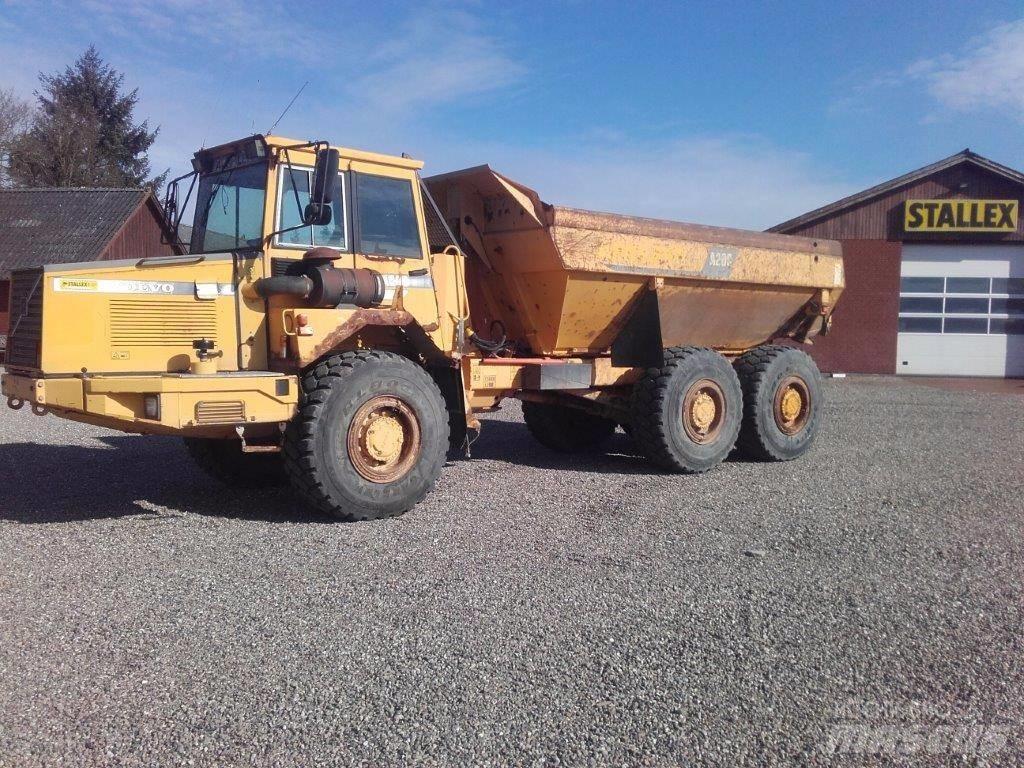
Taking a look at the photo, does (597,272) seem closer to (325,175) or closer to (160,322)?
(325,175)

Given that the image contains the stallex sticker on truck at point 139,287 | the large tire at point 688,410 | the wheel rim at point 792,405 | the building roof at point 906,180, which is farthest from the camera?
the building roof at point 906,180

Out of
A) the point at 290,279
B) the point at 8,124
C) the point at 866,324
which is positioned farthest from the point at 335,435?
the point at 8,124

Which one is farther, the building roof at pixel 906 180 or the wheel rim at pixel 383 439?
the building roof at pixel 906 180

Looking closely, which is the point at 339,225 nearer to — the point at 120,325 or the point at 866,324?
the point at 120,325

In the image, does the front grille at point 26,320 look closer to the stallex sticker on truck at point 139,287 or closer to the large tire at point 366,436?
the stallex sticker on truck at point 139,287

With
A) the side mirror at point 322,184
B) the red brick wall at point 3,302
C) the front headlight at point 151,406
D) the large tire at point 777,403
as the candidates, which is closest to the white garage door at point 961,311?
the large tire at point 777,403

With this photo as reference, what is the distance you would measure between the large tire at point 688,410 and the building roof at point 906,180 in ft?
45.4

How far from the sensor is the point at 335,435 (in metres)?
6.46

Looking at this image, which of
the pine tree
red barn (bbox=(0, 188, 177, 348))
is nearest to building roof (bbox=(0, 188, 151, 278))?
red barn (bbox=(0, 188, 177, 348))

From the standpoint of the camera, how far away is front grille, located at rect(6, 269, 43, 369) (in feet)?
19.7

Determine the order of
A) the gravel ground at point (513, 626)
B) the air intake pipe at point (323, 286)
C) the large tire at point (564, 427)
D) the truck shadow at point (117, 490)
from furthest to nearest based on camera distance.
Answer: the large tire at point (564, 427) < the truck shadow at point (117, 490) < the air intake pipe at point (323, 286) < the gravel ground at point (513, 626)

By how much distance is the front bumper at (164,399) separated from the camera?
5.84 m

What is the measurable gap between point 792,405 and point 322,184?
20.1ft

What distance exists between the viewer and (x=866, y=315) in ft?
72.4
